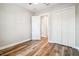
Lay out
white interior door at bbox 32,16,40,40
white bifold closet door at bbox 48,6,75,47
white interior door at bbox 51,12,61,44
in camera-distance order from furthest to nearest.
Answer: white interior door at bbox 32,16,40,40, white interior door at bbox 51,12,61,44, white bifold closet door at bbox 48,6,75,47

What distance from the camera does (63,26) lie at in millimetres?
3359

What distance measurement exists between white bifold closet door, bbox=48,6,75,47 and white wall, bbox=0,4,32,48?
149cm

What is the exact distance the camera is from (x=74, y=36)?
2.90 m

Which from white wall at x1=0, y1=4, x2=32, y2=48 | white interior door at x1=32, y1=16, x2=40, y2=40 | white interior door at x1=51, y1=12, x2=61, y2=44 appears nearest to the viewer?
white wall at x1=0, y1=4, x2=32, y2=48

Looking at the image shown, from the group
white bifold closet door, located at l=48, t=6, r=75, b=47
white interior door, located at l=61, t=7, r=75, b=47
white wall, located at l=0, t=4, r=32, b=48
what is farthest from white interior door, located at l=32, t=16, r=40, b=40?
white interior door, located at l=61, t=7, r=75, b=47

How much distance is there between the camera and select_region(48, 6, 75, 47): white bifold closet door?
9.81 ft

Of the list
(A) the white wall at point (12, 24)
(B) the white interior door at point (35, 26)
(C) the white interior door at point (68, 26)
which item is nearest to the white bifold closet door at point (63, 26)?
(C) the white interior door at point (68, 26)

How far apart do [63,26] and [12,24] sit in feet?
7.40

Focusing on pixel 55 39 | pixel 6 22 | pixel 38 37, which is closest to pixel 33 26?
pixel 38 37

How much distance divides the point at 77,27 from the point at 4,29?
9.07 feet

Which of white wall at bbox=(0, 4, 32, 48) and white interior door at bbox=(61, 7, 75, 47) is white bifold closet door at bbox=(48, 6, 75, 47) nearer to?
white interior door at bbox=(61, 7, 75, 47)

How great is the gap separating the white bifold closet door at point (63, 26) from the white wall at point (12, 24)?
149 centimetres

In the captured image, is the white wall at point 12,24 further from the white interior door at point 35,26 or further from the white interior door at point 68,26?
the white interior door at point 68,26

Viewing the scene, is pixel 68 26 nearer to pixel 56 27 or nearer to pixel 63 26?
pixel 63 26
